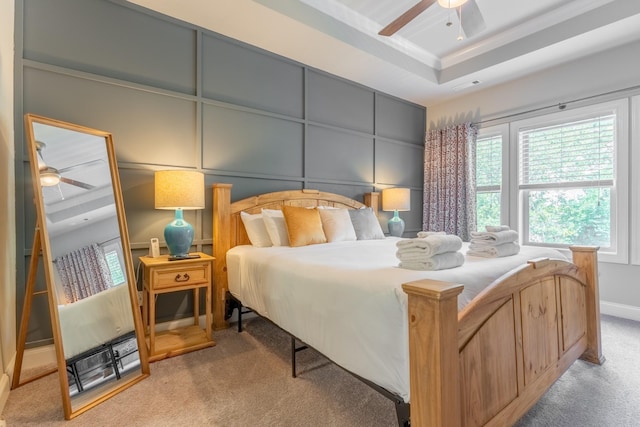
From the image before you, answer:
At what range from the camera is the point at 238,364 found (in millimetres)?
2141

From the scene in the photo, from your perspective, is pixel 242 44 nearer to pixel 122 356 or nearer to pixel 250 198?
pixel 250 198

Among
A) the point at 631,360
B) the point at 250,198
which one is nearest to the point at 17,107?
the point at 250,198

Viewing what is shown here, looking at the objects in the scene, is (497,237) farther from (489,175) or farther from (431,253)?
(489,175)

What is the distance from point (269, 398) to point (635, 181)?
3.94 meters

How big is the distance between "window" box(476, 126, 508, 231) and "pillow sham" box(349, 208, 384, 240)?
6.18ft

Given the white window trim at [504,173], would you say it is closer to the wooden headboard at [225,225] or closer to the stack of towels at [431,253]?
the wooden headboard at [225,225]

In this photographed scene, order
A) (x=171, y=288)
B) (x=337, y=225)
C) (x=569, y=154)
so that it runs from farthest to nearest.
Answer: (x=569, y=154) < (x=337, y=225) < (x=171, y=288)

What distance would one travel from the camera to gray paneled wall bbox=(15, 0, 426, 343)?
2230 mm

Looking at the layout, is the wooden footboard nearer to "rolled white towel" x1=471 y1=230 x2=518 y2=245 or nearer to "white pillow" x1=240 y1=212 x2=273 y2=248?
"rolled white towel" x1=471 y1=230 x2=518 y2=245

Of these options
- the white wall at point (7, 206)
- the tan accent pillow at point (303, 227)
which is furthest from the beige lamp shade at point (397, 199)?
the white wall at point (7, 206)

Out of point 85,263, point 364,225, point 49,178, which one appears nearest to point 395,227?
point 364,225

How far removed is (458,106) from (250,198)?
343 centimetres

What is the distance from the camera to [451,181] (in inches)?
175

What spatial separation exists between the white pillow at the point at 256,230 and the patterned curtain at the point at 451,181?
2835mm
